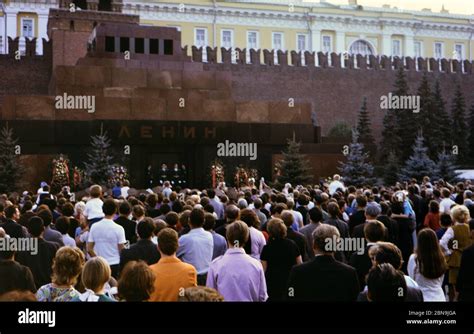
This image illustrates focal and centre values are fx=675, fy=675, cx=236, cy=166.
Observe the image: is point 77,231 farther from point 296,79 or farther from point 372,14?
point 372,14

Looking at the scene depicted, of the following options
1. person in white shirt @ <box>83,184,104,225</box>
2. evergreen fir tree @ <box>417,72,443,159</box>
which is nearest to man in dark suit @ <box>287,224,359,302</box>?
person in white shirt @ <box>83,184,104,225</box>

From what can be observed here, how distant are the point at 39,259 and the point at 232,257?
1740 mm

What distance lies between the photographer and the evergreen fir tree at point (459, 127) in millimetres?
31266

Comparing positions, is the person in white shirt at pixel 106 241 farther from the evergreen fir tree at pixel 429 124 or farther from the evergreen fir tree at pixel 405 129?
the evergreen fir tree at pixel 405 129

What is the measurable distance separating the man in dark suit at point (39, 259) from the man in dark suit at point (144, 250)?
622mm

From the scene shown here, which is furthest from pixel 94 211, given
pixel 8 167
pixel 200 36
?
pixel 200 36

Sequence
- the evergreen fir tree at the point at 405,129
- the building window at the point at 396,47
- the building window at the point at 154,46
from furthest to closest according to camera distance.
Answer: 1. the building window at the point at 396,47
2. the evergreen fir tree at the point at 405,129
3. the building window at the point at 154,46

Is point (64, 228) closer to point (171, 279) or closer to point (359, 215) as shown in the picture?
point (171, 279)

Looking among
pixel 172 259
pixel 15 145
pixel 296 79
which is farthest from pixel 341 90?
pixel 172 259

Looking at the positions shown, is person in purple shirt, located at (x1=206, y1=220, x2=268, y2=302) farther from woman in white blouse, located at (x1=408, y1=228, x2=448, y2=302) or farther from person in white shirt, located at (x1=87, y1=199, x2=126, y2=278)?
person in white shirt, located at (x1=87, y1=199, x2=126, y2=278)

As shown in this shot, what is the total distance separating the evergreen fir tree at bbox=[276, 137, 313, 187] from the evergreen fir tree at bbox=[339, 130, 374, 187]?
196cm

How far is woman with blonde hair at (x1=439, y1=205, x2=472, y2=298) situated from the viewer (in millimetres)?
6141

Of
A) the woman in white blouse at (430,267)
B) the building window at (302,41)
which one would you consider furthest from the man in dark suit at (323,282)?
the building window at (302,41)

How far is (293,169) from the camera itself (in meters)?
18.7
